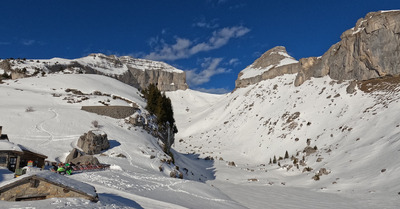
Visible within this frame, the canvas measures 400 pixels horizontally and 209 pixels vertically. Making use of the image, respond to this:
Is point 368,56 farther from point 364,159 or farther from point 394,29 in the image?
point 364,159

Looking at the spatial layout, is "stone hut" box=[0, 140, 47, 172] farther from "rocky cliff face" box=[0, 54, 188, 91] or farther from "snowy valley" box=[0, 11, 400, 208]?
"rocky cliff face" box=[0, 54, 188, 91]

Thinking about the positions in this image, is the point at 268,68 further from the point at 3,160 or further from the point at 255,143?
the point at 3,160

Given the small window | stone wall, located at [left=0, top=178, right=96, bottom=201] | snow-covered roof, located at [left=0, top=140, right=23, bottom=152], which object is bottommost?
stone wall, located at [left=0, top=178, right=96, bottom=201]

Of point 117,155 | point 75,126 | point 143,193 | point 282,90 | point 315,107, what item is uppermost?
point 282,90

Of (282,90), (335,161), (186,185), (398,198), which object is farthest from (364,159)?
(282,90)

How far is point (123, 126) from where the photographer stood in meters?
39.3

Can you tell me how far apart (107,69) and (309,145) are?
378 ft

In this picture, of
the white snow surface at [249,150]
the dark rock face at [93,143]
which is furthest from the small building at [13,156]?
the dark rock face at [93,143]

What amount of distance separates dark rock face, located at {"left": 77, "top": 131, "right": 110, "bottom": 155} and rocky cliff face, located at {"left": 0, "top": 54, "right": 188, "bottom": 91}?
1766 inches

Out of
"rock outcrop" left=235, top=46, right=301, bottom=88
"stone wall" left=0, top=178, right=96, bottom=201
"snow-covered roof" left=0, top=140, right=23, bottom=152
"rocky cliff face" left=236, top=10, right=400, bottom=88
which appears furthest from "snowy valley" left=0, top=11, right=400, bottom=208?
"rock outcrop" left=235, top=46, right=301, bottom=88

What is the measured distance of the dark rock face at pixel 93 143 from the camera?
1140 inches

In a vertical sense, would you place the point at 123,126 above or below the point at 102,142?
above

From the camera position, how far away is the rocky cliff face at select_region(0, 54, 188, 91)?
69000 mm

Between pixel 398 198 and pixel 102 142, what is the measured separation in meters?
27.8
